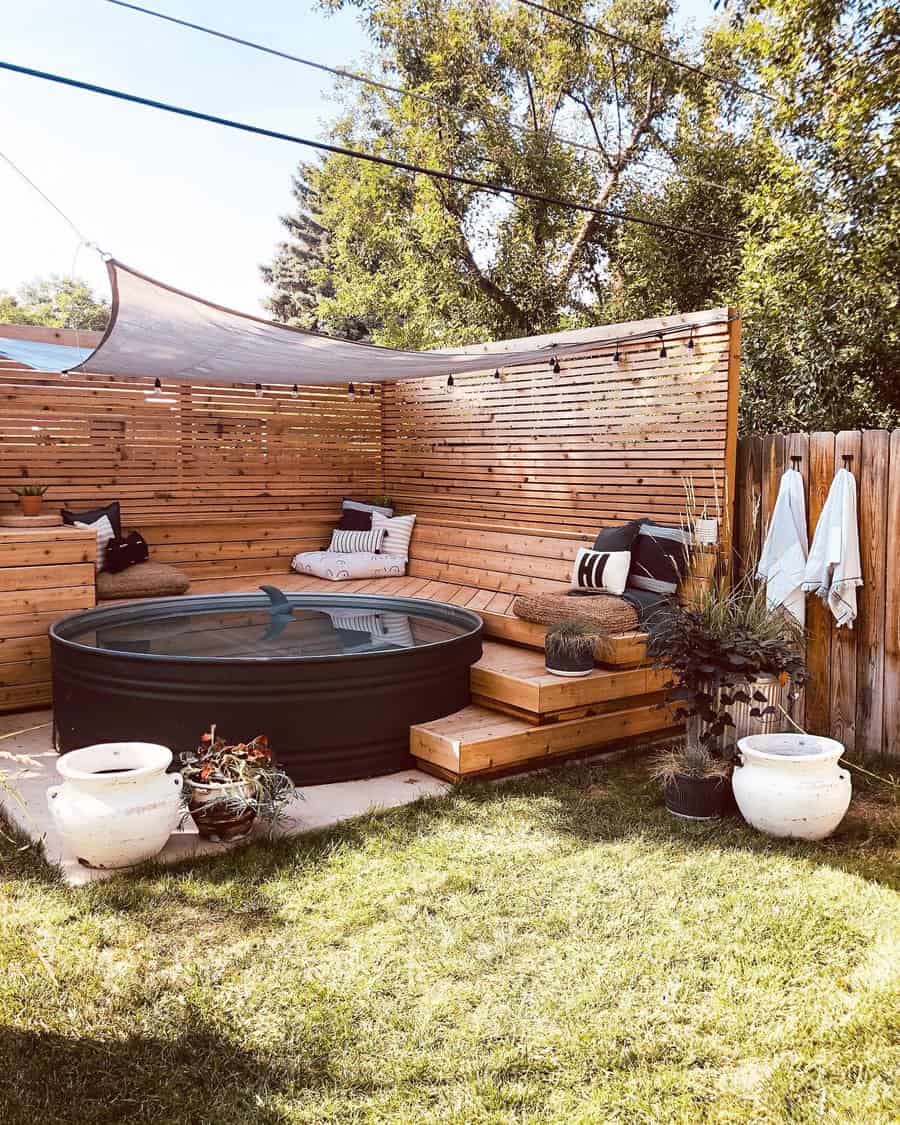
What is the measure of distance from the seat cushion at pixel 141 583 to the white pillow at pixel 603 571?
110 inches

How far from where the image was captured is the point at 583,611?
4.81m

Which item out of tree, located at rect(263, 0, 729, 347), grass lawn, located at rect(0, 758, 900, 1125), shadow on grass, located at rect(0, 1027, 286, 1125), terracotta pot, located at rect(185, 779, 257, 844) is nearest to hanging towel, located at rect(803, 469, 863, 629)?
grass lawn, located at rect(0, 758, 900, 1125)

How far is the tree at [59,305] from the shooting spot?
31516mm

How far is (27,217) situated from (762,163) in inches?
753

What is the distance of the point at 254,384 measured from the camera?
759 cm

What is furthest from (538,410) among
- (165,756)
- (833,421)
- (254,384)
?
(165,756)

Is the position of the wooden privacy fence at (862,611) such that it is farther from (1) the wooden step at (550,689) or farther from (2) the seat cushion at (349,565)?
(2) the seat cushion at (349,565)

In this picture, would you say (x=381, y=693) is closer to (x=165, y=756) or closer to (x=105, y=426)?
(x=165, y=756)

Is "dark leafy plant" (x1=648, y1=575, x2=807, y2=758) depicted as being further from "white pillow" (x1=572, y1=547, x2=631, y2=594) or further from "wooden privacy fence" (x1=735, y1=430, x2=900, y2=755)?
"white pillow" (x1=572, y1=547, x2=631, y2=594)

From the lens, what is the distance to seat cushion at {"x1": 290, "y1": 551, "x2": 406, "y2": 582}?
7.21 metres

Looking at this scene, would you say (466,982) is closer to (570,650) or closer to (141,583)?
(570,650)

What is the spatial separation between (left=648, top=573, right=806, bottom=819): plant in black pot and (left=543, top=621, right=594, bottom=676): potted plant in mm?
547

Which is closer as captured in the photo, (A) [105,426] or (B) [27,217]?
(A) [105,426]

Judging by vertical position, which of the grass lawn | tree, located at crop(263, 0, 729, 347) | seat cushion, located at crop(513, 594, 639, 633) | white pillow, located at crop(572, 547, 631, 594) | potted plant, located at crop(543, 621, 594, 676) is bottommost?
the grass lawn
